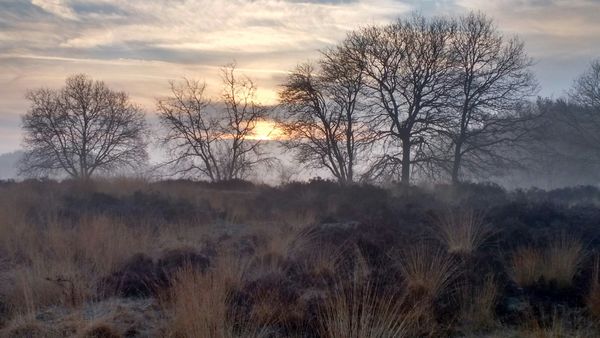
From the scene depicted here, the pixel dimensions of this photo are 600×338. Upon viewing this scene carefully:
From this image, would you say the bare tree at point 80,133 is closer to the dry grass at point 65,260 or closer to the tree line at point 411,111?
the tree line at point 411,111

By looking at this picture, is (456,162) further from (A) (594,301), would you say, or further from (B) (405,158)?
(A) (594,301)

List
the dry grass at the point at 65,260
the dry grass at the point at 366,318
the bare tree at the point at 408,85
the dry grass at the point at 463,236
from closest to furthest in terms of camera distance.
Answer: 1. the dry grass at the point at 366,318
2. the dry grass at the point at 65,260
3. the dry grass at the point at 463,236
4. the bare tree at the point at 408,85

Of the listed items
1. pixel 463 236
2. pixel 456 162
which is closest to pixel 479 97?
pixel 456 162

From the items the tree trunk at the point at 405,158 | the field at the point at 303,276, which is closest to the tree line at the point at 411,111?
the tree trunk at the point at 405,158

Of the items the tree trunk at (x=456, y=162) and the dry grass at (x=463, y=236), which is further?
the tree trunk at (x=456, y=162)

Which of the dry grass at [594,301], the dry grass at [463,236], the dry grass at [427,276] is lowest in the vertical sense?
the dry grass at [594,301]

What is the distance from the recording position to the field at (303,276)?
22.3ft

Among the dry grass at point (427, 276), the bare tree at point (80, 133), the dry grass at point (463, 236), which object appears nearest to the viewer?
the dry grass at point (427, 276)

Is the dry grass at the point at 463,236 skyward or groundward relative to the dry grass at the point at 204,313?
skyward

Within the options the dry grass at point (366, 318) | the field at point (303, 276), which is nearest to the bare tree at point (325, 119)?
the field at point (303, 276)

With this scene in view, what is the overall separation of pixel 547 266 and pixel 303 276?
4.21m

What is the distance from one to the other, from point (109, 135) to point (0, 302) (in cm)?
4403

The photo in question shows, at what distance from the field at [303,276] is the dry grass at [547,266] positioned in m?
0.03

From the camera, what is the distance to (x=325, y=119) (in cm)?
3306
